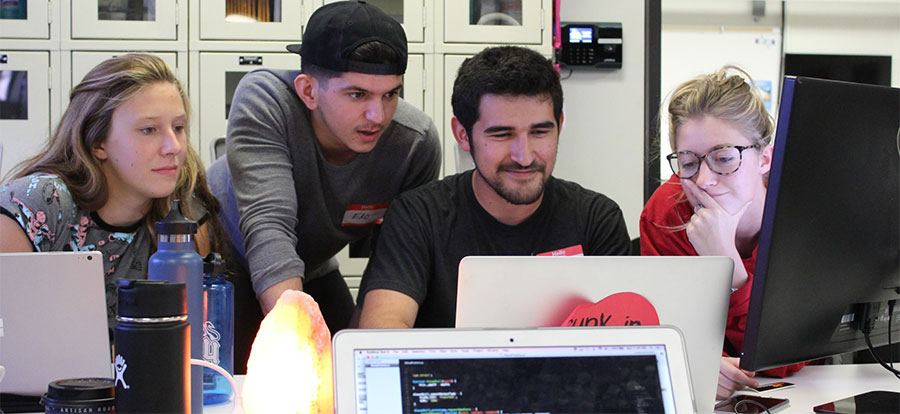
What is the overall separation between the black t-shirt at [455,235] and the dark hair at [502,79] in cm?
16

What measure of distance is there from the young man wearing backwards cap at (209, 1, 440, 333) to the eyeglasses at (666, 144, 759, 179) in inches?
25.4

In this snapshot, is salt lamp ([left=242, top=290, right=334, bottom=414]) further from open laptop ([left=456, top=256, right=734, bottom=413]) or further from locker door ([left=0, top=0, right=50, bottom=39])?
locker door ([left=0, top=0, right=50, bottom=39])

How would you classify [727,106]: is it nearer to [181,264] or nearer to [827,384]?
[827,384]

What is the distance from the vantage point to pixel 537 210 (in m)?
1.71

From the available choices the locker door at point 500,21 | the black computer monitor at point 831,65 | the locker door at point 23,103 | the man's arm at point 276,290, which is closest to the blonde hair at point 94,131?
the man's arm at point 276,290

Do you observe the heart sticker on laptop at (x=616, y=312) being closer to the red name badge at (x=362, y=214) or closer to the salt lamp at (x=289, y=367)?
the salt lamp at (x=289, y=367)

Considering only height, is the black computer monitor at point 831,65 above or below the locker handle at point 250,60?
above

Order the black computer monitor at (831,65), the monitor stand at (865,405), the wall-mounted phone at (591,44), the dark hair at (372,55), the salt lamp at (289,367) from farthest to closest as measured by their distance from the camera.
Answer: the black computer monitor at (831,65) → the wall-mounted phone at (591,44) → the dark hair at (372,55) → the monitor stand at (865,405) → the salt lamp at (289,367)

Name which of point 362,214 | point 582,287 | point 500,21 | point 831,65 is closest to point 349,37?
point 362,214

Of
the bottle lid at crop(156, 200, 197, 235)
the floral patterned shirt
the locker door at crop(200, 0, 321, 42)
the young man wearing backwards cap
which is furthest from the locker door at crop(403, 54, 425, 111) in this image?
the bottle lid at crop(156, 200, 197, 235)

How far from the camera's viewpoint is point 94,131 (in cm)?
177

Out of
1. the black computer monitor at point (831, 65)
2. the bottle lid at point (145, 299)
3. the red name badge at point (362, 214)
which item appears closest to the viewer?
the bottle lid at point (145, 299)

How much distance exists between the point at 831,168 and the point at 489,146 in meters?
0.78

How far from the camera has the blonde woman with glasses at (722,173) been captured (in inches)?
59.2
